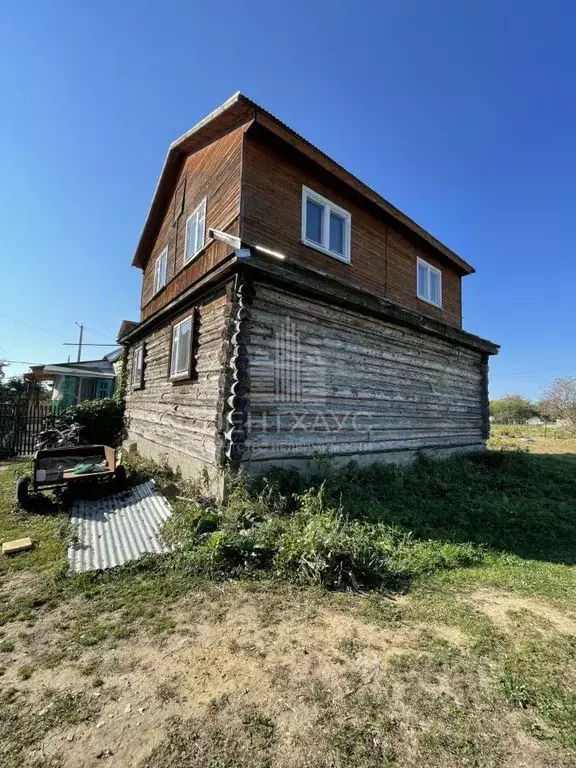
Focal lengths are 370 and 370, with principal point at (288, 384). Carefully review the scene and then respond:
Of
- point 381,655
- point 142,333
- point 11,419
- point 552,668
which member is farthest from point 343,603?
point 11,419

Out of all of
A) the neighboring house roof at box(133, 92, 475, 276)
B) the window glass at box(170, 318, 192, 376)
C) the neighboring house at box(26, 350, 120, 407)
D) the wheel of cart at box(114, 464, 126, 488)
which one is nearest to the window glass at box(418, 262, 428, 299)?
the neighboring house roof at box(133, 92, 475, 276)

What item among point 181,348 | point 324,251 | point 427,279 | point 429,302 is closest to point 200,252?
point 181,348

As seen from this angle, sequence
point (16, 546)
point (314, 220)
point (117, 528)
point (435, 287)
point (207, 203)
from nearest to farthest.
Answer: point (16, 546) < point (117, 528) < point (314, 220) < point (207, 203) < point (435, 287)

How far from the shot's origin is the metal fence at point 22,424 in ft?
44.6

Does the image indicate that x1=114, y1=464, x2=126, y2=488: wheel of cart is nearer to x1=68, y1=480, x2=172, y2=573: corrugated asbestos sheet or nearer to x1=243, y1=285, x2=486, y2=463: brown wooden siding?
x1=68, y1=480, x2=172, y2=573: corrugated asbestos sheet

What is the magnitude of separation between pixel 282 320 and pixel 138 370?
7.74 metres

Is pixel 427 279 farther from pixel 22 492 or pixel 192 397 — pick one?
pixel 22 492

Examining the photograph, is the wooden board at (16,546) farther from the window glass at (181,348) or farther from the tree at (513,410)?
the tree at (513,410)

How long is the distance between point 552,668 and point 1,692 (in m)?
4.35

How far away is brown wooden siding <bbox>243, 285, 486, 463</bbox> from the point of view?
24.4 ft

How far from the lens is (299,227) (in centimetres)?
870

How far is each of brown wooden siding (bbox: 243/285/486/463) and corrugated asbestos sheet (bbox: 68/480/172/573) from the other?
2.14 m

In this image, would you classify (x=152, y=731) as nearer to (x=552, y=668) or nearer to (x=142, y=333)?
(x=552, y=668)

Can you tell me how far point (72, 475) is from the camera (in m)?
7.50
